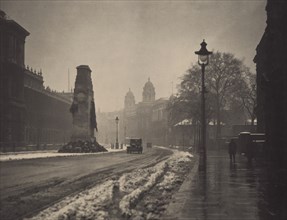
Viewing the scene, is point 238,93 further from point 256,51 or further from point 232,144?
point 232,144

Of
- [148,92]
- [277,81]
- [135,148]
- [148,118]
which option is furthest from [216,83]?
[148,92]

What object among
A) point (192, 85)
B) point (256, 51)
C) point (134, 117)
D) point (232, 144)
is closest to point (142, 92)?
point (134, 117)

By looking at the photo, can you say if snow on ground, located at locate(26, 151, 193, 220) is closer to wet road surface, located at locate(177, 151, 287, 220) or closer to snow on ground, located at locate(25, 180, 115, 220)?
snow on ground, located at locate(25, 180, 115, 220)

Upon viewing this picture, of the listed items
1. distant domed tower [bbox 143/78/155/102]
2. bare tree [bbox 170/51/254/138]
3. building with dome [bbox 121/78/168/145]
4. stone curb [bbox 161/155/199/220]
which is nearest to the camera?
stone curb [bbox 161/155/199/220]

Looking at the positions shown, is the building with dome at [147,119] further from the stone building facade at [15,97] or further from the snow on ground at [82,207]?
the snow on ground at [82,207]

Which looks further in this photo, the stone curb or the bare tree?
the bare tree

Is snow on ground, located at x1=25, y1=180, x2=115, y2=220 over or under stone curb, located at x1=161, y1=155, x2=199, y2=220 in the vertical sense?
under

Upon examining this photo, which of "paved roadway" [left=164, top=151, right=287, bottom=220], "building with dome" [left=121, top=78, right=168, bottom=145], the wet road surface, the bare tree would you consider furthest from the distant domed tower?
"paved roadway" [left=164, top=151, right=287, bottom=220]

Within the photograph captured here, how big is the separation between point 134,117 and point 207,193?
164804 millimetres

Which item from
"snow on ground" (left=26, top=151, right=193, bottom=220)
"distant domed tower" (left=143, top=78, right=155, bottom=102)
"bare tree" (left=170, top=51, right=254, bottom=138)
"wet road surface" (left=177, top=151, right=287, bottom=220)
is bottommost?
"snow on ground" (left=26, top=151, right=193, bottom=220)

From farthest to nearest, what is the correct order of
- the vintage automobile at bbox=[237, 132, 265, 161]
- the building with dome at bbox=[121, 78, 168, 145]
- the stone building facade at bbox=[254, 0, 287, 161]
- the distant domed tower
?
1. the distant domed tower
2. the building with dome at bbox=[121, 78, 168, 145]
3. the vintage automobile at bbox=[237, 132, 265, 161]
4. the stone building facade at bbox=[254, 0, 287, 161]

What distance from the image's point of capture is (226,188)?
461 inches

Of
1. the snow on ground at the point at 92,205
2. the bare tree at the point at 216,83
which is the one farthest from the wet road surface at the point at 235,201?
the bare tree at the point at 216,83

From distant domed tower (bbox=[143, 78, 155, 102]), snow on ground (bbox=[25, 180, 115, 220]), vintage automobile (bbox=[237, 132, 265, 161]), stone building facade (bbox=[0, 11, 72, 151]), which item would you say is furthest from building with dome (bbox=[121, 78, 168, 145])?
snow on ground (bbox=[25, 180, 115, 220])
